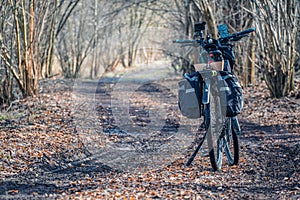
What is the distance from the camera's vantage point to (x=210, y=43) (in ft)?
20.7

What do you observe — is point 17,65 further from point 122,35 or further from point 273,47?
point 122,35

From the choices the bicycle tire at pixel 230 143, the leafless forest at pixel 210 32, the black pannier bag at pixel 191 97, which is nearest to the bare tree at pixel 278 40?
the leafless forest at pixel 210 32

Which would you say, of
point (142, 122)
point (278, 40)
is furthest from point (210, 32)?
point (142, 122)

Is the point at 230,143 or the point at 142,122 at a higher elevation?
the point at 230,143

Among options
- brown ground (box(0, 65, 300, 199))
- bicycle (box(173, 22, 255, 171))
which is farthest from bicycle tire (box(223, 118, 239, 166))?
brown ground (box(0, 65, 300, 199))

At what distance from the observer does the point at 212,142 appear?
6.05m

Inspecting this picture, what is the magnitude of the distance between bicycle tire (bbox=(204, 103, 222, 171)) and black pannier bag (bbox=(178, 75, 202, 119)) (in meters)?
0.11

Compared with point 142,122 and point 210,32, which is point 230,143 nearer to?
point 142,122

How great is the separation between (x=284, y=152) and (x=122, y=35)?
28.9 meters

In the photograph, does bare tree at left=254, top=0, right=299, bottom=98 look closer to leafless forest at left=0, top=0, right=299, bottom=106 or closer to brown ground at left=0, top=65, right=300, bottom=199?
leafless forest at left=0, top=0, right=299, bottom=106

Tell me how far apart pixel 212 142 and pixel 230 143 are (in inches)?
28.8

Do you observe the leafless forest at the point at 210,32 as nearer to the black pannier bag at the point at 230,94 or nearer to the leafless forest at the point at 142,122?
the leafless forest at the point at 142,122

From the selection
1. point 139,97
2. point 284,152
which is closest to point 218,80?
point 284,152

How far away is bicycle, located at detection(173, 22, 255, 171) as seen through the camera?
5.99 m
